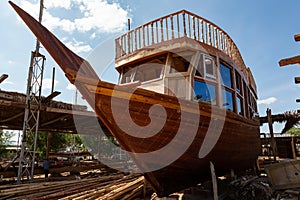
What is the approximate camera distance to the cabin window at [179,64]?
16.6 ft

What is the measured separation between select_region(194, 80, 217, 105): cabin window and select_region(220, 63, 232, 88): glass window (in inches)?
22.2

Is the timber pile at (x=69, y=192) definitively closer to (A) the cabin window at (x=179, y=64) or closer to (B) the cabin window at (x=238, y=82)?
(A) the cabin window at (x=179, y=64)

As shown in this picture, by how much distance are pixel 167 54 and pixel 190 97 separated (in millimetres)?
1201

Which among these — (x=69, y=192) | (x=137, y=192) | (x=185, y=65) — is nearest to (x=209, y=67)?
(x=185, y=65)

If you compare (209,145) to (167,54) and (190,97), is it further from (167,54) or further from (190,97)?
(167,54)

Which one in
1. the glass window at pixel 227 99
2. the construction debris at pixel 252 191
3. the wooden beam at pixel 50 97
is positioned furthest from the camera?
the wooden beam at pixel 50 97

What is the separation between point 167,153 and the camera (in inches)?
153

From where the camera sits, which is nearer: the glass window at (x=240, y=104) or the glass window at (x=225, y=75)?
the glass window at (x=225, y=75)

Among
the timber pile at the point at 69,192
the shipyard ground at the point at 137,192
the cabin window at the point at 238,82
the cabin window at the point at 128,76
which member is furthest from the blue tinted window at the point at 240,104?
the timber pile at the point at 69,192

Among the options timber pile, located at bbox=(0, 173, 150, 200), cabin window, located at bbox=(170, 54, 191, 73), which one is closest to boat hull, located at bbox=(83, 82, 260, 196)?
cabin window, located at bbox=(170, 54, 191, 73)

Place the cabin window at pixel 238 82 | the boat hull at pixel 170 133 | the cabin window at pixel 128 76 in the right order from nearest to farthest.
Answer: the boat hull at pixel 170 133
the cabin window at pixel 128 76
the cabin window at pixel 238 82

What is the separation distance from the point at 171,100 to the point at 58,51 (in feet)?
6.31

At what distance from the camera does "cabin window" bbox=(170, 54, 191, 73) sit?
16.6 ft

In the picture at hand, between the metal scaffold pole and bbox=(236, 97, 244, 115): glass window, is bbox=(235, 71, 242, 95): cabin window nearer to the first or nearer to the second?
bbox=(236, 97, 244, 115): glass window
